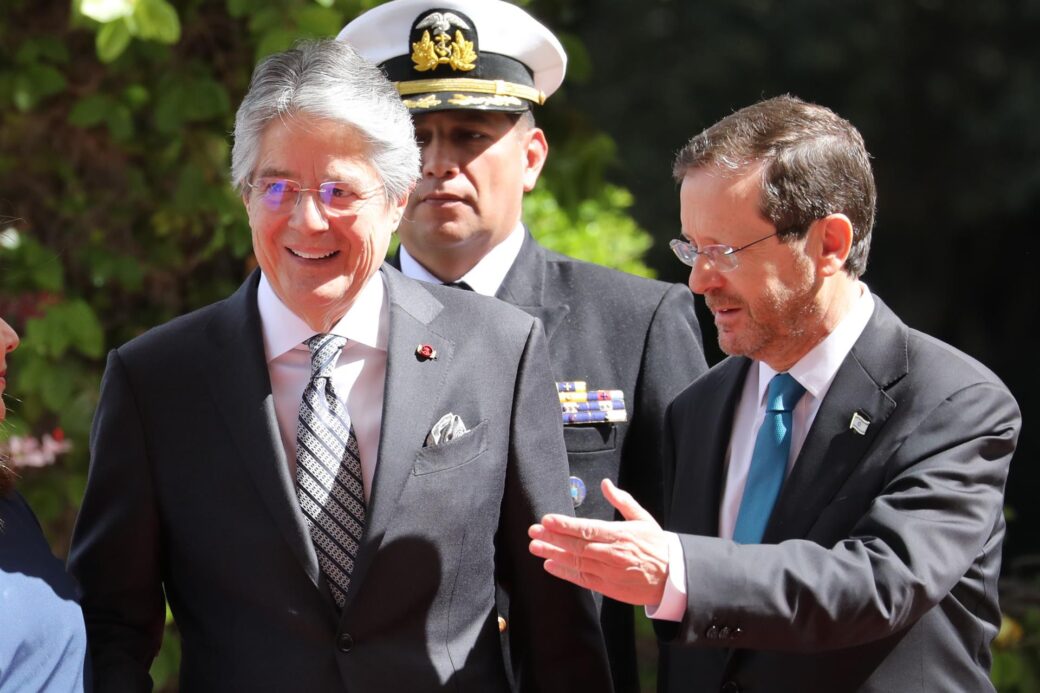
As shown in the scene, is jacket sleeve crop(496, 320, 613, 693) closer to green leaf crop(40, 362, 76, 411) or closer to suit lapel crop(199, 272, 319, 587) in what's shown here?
suit lapel crop(199, 272, 319, 587)

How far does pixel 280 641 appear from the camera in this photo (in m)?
2.34

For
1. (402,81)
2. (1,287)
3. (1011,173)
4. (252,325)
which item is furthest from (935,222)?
(252,325)

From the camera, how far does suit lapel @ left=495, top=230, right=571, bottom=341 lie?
3.08 metres

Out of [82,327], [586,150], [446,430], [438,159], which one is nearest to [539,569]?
[446,430]

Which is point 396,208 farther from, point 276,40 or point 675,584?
point 276,40

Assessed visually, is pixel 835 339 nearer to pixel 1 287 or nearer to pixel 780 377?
pixel 780 377

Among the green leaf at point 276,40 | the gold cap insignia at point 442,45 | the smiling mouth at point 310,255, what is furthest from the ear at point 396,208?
the green leaf at point 276,40

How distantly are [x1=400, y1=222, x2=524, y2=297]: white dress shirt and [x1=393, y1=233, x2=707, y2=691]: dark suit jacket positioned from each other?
17 millimetres

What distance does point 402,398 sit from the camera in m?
2.38

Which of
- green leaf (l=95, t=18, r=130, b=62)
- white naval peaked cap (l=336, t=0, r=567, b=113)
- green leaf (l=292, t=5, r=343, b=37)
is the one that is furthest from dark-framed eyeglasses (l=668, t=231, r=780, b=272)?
green leaf (l=95, t=18, r=130, b=62)

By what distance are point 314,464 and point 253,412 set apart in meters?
0.12

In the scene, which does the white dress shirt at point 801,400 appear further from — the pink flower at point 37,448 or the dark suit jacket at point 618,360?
the pink flower at point 37,448

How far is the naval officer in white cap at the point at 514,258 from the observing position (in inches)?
119

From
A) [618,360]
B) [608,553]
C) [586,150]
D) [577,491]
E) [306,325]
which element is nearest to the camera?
[608,553]
